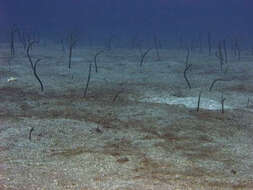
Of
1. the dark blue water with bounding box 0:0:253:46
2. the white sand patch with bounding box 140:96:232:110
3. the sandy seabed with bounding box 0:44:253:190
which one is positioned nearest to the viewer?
the sandy seabed with bounding box 0:44:253:190

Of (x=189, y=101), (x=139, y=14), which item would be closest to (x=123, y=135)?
(x=189, y=101)

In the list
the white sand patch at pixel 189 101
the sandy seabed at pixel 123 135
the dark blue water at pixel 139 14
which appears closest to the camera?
the sandy seabed at pixel 123 135

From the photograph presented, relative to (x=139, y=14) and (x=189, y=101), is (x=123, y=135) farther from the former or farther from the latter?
(x=139, y=14)

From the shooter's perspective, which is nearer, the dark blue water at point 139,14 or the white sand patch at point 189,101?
the white sand patch at point 189,101

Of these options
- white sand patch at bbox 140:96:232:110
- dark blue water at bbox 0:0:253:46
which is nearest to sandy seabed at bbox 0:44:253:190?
white sand patch at bbox 140:96:232:110

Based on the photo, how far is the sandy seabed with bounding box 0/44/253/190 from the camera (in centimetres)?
516

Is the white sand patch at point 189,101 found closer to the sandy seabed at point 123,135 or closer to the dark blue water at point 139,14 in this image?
the sandy seabed at point 123,135

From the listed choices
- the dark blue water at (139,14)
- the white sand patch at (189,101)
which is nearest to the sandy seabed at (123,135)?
the white sand patch at (189,101)

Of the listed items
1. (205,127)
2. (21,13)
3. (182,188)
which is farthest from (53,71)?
(21,13)

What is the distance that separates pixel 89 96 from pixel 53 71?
4953 mm

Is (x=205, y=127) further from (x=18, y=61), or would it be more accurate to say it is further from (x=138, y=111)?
(x=18, y=61)

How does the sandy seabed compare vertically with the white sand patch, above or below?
below

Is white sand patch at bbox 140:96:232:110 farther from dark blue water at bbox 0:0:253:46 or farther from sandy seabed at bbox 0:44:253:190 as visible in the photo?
dark blue water at bbox 0:0:253:46

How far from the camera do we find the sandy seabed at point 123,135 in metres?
5.16
